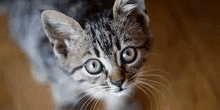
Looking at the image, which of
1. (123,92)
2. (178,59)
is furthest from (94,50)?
(178,59)

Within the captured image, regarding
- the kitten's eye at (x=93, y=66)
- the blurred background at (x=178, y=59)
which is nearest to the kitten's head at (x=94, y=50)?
the kitten's eye at (x=93, y=66)

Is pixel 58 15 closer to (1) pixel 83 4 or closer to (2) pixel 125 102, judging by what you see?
(1) pixel 83 4

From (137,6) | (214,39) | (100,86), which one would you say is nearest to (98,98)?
(100,86)

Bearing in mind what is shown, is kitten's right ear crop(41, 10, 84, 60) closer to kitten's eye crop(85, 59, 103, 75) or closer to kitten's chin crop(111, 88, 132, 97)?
kitten's eye crop(85, 59, 103, 75)

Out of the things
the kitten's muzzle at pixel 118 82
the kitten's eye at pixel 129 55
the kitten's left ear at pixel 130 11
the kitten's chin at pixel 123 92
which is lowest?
the kitten's chin at pixel 123 92

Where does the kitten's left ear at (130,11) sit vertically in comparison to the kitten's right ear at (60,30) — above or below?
above

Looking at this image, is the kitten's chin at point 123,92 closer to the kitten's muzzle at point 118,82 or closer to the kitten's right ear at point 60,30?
the kitten's muzzle at point 118,82
